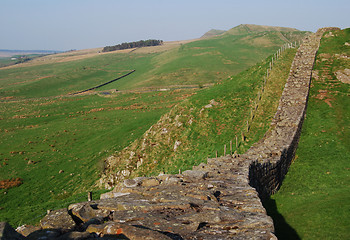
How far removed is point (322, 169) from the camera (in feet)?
83.7

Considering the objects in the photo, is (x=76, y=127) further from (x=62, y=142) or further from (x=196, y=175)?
(x=196, y=175)

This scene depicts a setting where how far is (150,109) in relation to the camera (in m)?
75.2

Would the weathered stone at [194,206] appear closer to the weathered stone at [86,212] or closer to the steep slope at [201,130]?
the weathered stone at [86,212]

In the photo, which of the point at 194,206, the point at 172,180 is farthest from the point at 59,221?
the point at 172,180

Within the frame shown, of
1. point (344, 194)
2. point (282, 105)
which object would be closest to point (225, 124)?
point (282, 105)

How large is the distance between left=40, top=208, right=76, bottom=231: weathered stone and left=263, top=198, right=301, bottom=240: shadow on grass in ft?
38.4

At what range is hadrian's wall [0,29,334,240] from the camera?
8484 mm

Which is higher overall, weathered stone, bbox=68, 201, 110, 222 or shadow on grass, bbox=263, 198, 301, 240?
weathered stone, bbox=68, 201, 110, 222

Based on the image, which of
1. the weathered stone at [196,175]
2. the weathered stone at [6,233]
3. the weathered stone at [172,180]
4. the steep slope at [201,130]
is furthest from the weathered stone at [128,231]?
the steep slope at [201,130]

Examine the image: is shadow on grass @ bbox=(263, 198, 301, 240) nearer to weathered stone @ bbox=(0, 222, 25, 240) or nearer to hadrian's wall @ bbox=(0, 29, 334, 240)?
hadrian's wall @ bbox=(0, 29, 334, 240)

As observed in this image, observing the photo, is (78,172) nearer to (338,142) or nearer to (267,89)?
(267,89)

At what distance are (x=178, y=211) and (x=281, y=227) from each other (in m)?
8.96

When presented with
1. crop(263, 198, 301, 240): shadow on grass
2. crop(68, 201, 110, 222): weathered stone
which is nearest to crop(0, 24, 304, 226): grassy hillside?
crop(263, 198, 301, 240): shadow on grass

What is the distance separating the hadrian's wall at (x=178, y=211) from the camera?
848 cm
